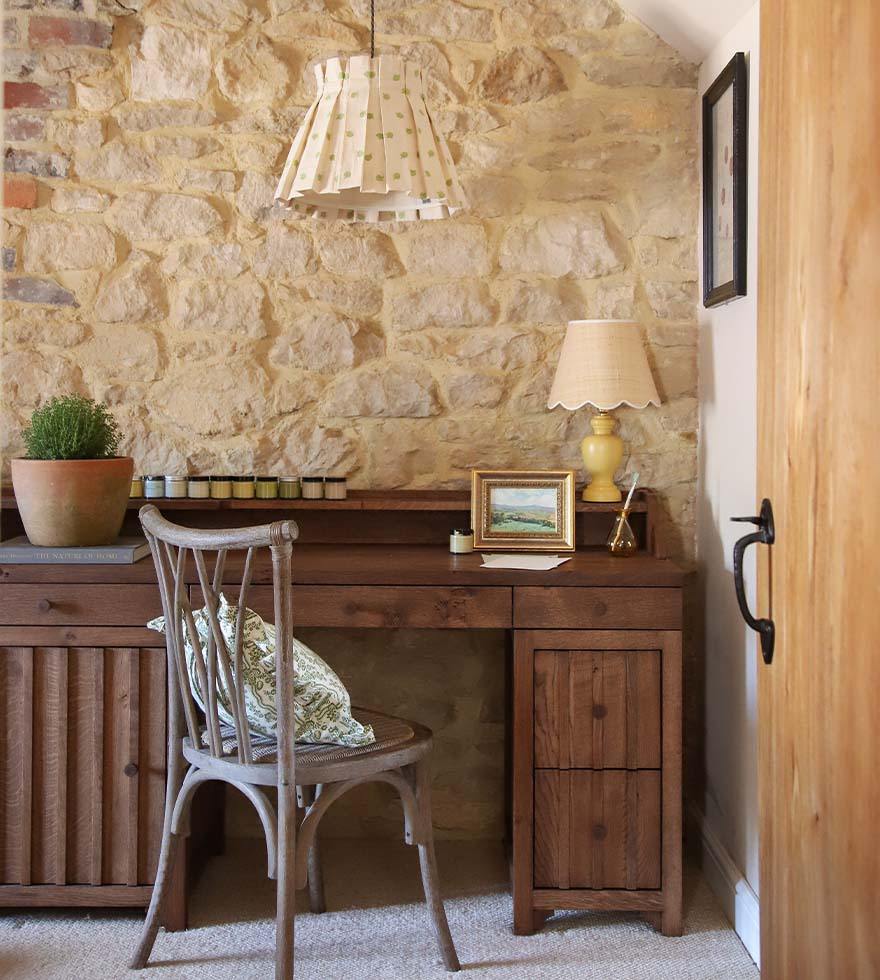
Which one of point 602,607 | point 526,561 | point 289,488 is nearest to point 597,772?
point 602,607

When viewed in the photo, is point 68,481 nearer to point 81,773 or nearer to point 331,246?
point 81,773

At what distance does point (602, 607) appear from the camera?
2.28m

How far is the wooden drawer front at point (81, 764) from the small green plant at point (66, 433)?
0.43 m

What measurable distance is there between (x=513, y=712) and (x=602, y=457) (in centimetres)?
72

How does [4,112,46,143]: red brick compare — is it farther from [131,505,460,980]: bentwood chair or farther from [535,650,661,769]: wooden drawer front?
[535,650,661,769]: wooden drawer front

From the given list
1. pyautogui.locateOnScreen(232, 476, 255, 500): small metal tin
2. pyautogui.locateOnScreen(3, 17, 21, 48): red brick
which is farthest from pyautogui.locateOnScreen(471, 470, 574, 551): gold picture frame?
pyautogui.locateOnScreen(3, 17, 21, 48): red brick

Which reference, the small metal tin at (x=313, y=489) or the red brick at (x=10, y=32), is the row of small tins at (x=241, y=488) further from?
the red brick at (x=10, y=32)

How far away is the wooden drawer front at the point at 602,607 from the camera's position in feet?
7.46

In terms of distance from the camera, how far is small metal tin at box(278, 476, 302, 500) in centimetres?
269

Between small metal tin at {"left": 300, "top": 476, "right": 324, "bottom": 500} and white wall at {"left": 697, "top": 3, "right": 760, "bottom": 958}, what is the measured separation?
0.98 metres

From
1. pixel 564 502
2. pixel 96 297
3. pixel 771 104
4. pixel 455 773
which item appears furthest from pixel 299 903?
pixel 771 104

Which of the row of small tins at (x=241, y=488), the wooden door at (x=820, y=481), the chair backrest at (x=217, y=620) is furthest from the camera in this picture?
the row of small tins at (x=241, y=488)

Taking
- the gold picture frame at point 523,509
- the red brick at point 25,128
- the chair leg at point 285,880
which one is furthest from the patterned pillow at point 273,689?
the red brick at point 25,128

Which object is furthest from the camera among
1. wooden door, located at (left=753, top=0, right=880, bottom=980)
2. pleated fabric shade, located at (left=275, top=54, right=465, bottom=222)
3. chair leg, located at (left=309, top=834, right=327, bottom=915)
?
chair leg, located at (left=309, top=834, right=327, bottom=915)
